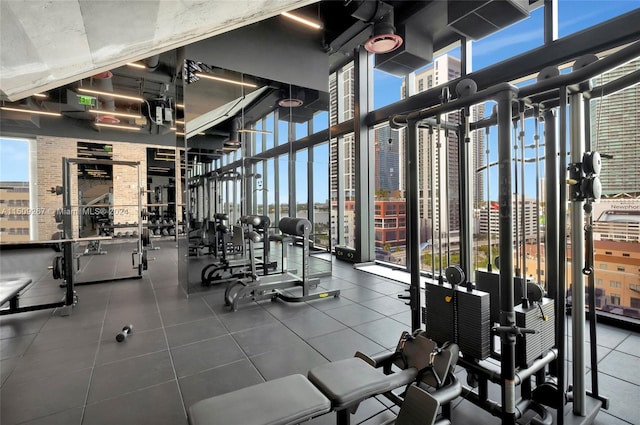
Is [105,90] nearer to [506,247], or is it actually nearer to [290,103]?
[290,103]

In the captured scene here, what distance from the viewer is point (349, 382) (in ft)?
4.58

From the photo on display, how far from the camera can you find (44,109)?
27.1ft

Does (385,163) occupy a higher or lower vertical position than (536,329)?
higher

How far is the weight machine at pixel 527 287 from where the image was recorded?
1.60 m

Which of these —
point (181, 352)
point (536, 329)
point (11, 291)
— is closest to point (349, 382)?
point (536, 329)

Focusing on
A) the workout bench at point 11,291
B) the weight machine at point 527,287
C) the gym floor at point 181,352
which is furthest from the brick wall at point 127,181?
the weight machine at point 527,287

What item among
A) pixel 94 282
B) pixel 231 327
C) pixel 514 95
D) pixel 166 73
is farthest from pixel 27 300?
→ pixel 514 95

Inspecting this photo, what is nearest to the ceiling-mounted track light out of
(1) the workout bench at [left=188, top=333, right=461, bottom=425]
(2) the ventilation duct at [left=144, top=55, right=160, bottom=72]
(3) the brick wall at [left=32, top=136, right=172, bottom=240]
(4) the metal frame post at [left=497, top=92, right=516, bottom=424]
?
(4) the metal frame post at [left=497, top=92, right=516, bottom=424]

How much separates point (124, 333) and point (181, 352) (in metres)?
0.75

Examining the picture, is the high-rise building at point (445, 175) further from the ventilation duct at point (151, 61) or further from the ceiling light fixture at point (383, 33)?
the ventilation duct at point (151, 61)

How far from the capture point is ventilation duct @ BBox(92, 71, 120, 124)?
6052mm

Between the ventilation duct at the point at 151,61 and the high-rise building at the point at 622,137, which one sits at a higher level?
the ventilation duct at the point at 151,61

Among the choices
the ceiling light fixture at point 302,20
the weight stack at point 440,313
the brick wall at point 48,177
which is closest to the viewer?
the weight stack at point 440,313

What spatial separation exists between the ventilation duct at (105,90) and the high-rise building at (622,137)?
295 inches
